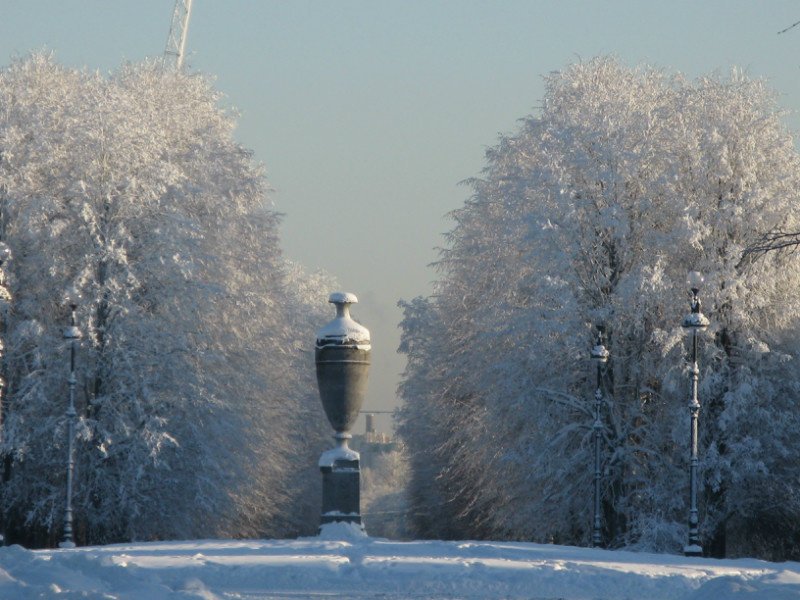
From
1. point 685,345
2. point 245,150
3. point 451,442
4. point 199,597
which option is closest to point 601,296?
point 685,345

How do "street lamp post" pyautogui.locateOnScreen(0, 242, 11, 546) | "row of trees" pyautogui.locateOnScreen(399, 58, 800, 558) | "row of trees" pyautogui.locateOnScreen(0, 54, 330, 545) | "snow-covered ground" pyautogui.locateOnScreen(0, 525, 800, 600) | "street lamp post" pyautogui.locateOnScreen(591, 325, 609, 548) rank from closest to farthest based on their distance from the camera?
1. "snow-covered ground" pyautogui.locateOnScreen(0, 525, 800, 600)
2. "street lamp post" pyautogui.locateOnScreen(591, 325, 609, 548)
3. "row of trees" pyautogui.locateOnScreen(399, 58, 800, 558)
4. "street lamp post" pyautogui.locateOnScreen(0, 242, 11, 546)
5. "row of trees" pyautogui.locateOnScreen(0, 54, 330, 545)

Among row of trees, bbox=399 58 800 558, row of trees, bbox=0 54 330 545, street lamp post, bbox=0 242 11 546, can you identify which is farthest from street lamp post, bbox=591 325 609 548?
street lamp post, bbox=0 242 11 546

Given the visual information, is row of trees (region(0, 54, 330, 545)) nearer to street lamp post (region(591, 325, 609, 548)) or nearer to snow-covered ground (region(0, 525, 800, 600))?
street lamp post (region(591, 325, 609, 548))

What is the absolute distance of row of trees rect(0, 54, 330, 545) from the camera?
38.2 m

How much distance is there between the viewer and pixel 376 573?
18094 millimetres

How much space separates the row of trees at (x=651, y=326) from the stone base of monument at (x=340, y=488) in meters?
13.9

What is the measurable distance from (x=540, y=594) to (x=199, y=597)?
5.23 meters

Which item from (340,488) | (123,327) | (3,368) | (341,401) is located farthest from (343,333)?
(3,368)

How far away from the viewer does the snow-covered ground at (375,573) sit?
14992mm

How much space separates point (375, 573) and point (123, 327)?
21.8 metres

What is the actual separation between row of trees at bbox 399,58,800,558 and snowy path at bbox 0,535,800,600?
51.7 feet

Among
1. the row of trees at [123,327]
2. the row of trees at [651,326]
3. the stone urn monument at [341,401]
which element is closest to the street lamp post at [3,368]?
the row of trees at [123,327]

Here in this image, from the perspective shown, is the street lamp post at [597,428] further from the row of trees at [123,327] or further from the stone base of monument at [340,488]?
the row of trees at [123,327]

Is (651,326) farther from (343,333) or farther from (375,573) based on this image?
(375,573)
